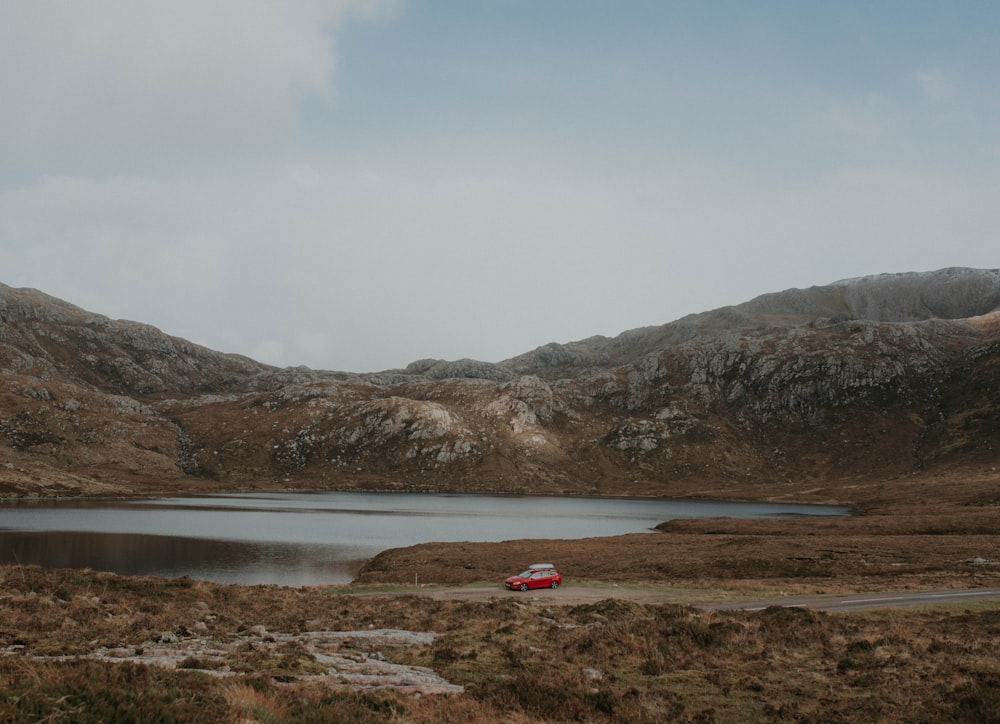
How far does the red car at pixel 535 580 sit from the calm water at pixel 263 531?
20.5m

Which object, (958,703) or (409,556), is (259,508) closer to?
(409,556)

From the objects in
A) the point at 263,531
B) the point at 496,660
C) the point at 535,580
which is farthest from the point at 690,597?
the point at 263,531

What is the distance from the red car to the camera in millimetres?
50000

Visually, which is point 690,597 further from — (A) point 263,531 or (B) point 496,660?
(A) point 263,531

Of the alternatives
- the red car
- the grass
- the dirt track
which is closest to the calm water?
the dirt track

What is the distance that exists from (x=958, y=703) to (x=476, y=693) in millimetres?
12237

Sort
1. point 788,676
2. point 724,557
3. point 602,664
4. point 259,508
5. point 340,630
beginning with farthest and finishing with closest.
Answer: point 259,508
point 724,557
point 340,630
point 602,664
point 788,676

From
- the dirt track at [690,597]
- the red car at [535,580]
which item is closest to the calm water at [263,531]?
the dirt track at [690,597]

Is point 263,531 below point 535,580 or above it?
below

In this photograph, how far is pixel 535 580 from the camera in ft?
166

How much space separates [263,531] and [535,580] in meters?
61.4

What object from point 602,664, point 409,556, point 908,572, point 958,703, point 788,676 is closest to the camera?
point 958,703

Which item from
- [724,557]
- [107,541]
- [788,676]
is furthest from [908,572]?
[107,541]

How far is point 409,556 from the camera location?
7262 cm
